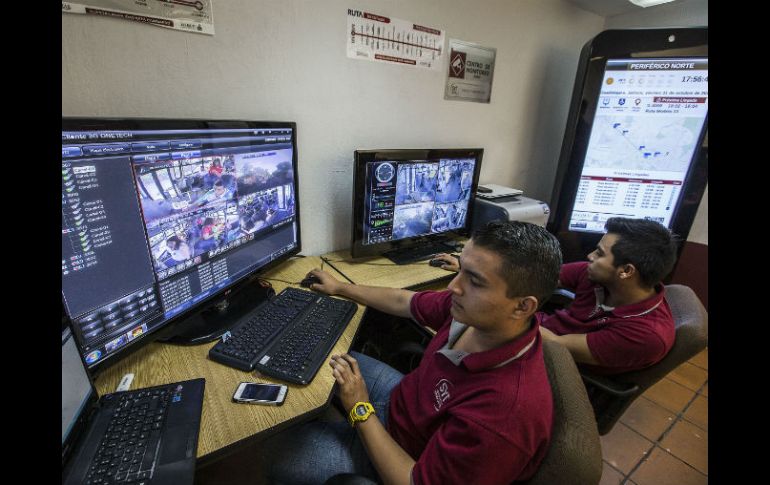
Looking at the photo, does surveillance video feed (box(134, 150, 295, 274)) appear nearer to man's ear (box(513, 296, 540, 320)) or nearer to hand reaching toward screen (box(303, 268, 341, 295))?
hand reaching toward screen (box(303, 268, 341, 295))

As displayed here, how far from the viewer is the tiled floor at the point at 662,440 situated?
63.1 inches

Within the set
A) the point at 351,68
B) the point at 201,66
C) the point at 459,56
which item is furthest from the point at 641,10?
the point at 201,66

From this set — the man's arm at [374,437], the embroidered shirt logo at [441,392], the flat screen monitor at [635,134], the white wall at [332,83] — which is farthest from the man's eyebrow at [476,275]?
the flat screen monitor at [635,134]

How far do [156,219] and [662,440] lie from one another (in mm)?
2484

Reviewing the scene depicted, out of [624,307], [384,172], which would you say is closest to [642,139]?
[624,307]

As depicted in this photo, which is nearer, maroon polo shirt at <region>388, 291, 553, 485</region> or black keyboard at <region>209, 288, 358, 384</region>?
maroon polo shirt at <region>388, 291, 553, 485</region>

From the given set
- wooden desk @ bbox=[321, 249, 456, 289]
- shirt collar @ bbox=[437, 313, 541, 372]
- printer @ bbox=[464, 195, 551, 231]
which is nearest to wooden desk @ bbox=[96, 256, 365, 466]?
shirt collar @ bbox=[437, 313, 541, 372]

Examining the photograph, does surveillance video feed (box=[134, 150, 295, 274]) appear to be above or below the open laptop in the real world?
above

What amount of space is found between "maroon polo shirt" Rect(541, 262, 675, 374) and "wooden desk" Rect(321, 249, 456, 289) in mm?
624

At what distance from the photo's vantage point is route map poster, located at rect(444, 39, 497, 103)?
1873 mm

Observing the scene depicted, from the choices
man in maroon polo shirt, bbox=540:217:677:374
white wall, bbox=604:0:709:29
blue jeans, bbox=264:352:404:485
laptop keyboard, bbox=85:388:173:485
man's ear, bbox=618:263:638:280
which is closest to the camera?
laptop keyboard, bbox=85:388:173:485

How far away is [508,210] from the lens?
1867mm

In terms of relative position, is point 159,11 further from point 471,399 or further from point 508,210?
point 508,210

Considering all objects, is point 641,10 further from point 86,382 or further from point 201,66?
point 86,382
